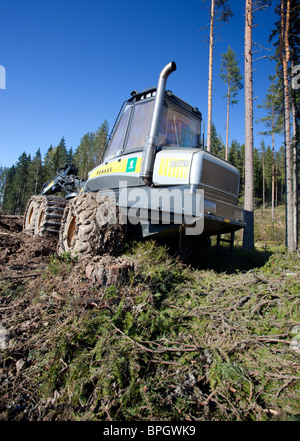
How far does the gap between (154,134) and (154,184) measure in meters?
0.85

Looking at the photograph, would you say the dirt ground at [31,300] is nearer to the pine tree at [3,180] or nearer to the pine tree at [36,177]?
the pine tree at [36,177]

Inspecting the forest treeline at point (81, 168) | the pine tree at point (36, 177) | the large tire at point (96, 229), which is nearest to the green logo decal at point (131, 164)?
the large tire at point (96, 229)

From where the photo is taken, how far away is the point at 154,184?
4266mm

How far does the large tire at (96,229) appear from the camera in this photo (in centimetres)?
418

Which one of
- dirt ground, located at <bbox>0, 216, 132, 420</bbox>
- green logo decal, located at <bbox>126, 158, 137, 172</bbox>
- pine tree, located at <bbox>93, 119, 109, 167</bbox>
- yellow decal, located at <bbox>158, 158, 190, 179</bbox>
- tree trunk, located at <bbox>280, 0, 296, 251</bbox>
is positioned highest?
pine tree, located at <bbox>93, 119, 109, 167</bbox>

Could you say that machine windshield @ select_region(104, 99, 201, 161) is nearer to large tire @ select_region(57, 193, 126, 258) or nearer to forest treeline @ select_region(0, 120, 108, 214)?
large tire @ select_region(57, 193, 126, 258)

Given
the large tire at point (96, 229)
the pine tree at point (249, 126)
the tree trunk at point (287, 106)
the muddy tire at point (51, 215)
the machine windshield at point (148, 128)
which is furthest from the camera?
the tree trunk at point (287, 106)

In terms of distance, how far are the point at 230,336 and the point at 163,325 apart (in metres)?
0.76

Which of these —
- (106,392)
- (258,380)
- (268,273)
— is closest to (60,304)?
(106,392)

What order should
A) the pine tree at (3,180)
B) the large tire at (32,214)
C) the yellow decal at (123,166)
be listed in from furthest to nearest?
the pine tree at (3,180) → the large tire at (32,214) → the yellow decal at (123,166)

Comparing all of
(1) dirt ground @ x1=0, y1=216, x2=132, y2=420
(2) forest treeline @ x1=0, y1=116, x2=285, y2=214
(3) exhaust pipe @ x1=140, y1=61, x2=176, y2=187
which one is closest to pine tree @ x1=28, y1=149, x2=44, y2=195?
(2) forest treeline @ x1=0, y1=116, x2=285, y2=214

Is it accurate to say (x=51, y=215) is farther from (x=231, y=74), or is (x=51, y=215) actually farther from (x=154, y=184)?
(x=231, y=74)

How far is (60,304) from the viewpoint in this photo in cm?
295

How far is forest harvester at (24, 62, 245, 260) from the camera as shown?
4000 mm
